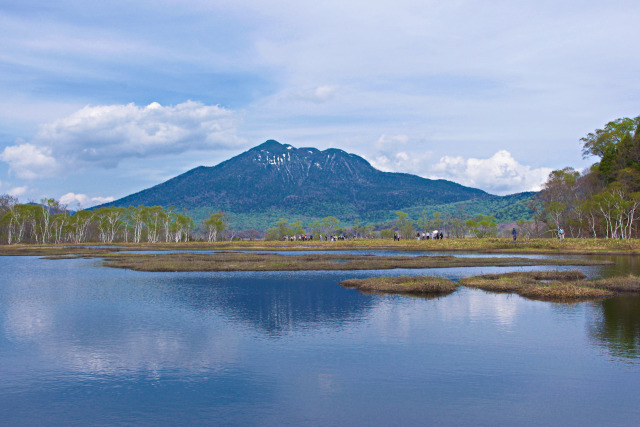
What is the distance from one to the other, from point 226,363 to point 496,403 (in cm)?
957

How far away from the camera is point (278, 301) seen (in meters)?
32.3

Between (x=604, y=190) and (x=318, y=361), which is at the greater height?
(x=604, y=190)

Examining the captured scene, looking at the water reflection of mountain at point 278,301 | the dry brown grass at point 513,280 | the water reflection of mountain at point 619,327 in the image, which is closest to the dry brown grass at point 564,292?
the water reflection of mountain at point 619,327

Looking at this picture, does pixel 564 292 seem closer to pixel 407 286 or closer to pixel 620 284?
pixel 620 284

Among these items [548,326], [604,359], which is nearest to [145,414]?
[604,359]

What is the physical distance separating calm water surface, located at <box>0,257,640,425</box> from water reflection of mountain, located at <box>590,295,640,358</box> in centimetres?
11

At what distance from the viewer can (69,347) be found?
20938 mm

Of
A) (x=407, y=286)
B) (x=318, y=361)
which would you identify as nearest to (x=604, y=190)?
(x=407, y=286)

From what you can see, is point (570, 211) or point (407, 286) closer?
point (407, 286)

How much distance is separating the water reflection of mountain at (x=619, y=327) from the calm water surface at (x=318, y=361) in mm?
108

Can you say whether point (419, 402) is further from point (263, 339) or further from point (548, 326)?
point (548, 326)

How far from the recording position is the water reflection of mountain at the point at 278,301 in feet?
86.4

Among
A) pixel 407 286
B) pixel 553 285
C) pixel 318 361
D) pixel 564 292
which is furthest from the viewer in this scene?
pixel 407 286

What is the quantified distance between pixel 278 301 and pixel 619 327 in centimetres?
1904
